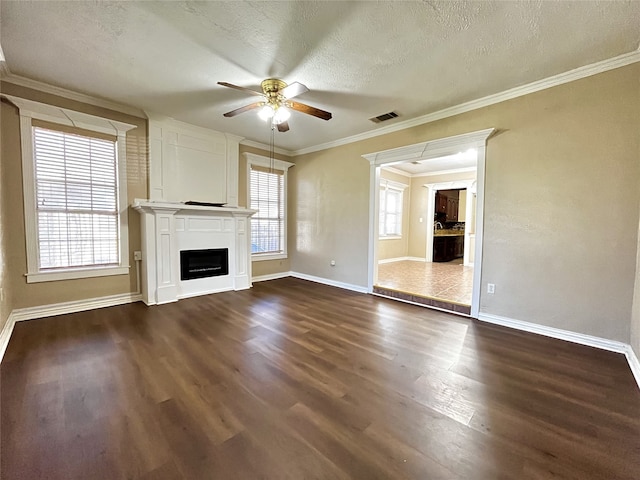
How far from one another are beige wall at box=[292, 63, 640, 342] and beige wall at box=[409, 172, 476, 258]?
4.37m

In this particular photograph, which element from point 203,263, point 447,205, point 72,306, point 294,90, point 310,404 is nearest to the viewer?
point 310,404

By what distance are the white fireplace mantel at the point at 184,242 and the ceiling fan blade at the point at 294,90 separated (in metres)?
2.46

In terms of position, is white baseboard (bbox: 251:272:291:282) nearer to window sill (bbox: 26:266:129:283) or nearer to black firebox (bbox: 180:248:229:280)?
black firebox (bbox: 180:248:229:280)

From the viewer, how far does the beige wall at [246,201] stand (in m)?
5.25

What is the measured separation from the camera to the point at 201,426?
5.22 feet

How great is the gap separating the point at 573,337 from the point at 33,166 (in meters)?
6.55

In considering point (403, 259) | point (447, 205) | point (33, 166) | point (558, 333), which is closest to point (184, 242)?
point (33, 166)

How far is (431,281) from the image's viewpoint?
16.9 feet

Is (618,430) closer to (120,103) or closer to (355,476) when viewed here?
(355,476)

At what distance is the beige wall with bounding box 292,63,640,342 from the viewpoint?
256 centimetres

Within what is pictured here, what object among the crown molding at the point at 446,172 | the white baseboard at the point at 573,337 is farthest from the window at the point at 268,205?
the crown molding at the point at 446,172

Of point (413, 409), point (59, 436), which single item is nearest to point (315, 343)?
point (413, 409)

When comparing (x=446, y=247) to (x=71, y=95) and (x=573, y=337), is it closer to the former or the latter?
(x=573, y=337)

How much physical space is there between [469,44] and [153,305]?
4905 millimetres
